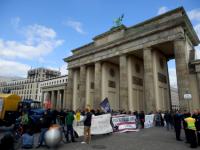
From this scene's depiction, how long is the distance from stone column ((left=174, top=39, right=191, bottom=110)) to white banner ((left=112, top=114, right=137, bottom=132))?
814cm

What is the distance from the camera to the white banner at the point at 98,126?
484 inches

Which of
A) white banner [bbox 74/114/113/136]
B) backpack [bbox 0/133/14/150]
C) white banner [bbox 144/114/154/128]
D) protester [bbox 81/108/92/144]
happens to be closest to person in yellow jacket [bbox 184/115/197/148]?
white banner [bbox 74/114/113/136]

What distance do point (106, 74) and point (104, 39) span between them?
6.81 m

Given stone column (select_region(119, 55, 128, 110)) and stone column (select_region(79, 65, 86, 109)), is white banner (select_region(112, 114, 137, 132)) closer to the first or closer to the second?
stone column (select_region(119, 55, 128, 110))

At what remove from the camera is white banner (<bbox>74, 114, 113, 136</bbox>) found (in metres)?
12.3

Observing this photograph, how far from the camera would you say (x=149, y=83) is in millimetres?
24812

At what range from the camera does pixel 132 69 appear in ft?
100

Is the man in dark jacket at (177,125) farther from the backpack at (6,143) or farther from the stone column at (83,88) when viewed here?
the stone column at (83,88)

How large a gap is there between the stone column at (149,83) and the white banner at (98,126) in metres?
12.2

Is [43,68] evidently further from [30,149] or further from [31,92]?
[30,149]

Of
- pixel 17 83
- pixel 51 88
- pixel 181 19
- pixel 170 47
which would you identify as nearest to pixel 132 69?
pixel 170 47

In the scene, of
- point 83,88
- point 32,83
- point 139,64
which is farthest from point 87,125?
point 32,83

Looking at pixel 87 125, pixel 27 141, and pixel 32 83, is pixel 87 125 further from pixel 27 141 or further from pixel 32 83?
pixel 32 83

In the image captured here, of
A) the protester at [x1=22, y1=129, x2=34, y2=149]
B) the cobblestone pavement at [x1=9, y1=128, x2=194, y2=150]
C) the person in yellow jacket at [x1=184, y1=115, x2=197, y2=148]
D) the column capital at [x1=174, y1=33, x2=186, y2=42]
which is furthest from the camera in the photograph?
the column capital at [x1=174, y1=33, x2=186, y2=42]
